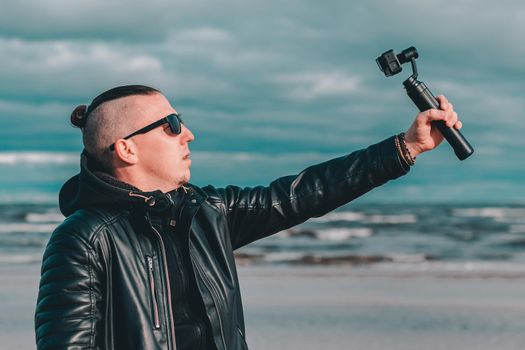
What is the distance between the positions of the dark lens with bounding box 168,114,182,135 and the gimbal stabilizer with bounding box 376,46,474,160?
777mm

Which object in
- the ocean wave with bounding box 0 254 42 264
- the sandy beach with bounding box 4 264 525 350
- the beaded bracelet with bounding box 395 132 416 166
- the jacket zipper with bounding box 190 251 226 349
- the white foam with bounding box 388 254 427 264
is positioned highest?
the beaded bracelet with bounding box 395 132 416 166

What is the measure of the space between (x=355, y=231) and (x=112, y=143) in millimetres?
24623

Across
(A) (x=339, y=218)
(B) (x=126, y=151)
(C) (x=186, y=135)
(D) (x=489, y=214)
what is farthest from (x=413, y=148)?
(D) (x=489, y=214)

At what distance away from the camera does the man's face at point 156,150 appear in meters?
2.63

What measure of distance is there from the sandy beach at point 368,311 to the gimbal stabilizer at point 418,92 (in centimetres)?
420

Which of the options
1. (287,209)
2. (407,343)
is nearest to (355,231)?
(407,343)

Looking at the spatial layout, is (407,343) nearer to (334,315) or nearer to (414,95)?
(334,315)

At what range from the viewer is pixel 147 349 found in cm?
235

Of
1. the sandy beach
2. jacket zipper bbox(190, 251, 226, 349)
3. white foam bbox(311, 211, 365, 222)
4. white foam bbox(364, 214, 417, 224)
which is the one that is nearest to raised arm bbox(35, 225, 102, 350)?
jacket zipper bbox(190, 251, 226, 349)

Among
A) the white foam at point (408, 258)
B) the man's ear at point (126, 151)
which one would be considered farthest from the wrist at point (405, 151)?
the white foam at point (408, 258)

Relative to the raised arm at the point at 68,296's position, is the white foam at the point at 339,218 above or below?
below

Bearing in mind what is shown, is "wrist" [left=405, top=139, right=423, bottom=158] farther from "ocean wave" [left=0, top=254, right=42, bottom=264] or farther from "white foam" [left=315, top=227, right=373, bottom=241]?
"white foam" [left=315, top=227, right=373, bottom=241]

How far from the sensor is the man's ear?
2.61 meters

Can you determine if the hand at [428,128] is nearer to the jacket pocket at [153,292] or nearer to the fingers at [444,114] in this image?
the fingers at [444,114]
